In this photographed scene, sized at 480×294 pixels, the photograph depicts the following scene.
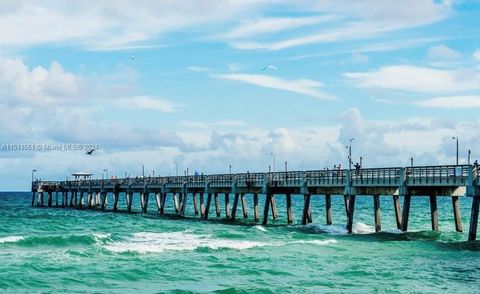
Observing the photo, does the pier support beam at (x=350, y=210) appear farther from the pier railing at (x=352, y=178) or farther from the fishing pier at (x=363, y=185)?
the pier railing at (x=352, y=178)

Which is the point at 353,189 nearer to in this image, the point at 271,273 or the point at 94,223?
the point at 271,273

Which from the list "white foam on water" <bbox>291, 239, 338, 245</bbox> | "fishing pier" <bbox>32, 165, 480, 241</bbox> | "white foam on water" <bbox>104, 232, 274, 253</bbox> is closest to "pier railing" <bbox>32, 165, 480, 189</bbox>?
"fishing pier" <bbox>32, 165, 480, 241</bbox>

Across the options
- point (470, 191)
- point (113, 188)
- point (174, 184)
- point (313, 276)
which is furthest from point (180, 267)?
point (113, 188)

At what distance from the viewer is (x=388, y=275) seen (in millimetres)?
29453

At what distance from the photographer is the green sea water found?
27453mm

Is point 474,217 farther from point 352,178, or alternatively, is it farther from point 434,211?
point 352,178

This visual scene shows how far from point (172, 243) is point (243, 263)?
9614 mm

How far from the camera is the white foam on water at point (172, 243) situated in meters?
39.0

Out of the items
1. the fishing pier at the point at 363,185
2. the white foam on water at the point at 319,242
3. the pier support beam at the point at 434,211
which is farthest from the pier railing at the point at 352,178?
the white foam on water at the point at 319,242

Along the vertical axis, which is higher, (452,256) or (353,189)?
(353,189)

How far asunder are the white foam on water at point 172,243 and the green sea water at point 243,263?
0.06 m

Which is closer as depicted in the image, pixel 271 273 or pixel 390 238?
pixel 271 273

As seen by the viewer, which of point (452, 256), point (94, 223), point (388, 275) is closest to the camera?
point (388, 275)

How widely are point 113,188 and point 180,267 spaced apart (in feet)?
191
